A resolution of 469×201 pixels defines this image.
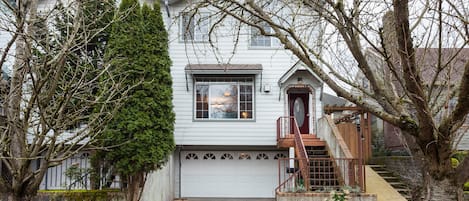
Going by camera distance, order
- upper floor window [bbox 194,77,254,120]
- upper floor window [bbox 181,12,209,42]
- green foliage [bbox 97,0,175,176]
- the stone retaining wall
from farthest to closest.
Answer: upper floor window [bbox 194,77,254,120]
green foliage [bbox 97,0,175,176]
the stone retaining wall
upper floor window [bbox 181,12,209,42]

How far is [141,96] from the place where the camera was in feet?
39.1

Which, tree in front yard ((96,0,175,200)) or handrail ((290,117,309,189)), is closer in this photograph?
tree in front yard ((96,0,175,200))

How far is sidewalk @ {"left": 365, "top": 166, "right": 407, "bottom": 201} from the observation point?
1253cm

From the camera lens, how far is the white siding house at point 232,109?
16906 millimetres

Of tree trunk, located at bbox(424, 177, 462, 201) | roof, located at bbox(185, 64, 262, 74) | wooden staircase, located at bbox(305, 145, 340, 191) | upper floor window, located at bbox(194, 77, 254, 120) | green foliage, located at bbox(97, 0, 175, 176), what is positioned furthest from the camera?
upper floor window, located at bbox(194, 77, 254, 120)

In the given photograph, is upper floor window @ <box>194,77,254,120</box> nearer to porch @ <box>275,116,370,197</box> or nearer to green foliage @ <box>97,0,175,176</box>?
porch @ <box>275,116,370,197</box>

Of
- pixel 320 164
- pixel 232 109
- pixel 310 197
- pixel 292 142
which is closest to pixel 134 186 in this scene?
pixel 310 197

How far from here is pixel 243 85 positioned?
1723 centimetres

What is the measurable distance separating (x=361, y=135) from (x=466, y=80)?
13.8 meters

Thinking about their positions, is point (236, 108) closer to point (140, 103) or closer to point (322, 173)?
point (322, 173)

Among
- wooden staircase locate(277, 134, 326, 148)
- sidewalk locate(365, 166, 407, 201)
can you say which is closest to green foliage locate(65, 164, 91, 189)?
wooden staircase locate(277, 134, 326, 148)

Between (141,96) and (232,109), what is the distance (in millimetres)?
5809

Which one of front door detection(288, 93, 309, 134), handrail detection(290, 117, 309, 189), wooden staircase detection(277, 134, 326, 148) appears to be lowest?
handrail detection(290, 117, 309, 189)

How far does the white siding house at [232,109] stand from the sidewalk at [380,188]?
3.42 meters
